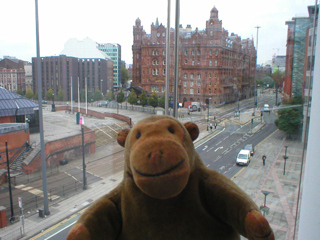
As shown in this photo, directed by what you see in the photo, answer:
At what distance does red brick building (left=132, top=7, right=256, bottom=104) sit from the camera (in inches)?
105

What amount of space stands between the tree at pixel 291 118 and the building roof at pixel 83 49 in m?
2.28

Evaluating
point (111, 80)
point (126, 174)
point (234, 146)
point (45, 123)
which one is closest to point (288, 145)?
point (234, 146)

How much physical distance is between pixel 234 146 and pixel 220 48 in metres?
0.95

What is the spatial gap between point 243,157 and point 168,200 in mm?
1394

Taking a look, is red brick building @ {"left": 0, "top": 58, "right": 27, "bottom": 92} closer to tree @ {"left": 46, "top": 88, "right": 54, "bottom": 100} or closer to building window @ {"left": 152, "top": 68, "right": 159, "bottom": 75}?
tree @ {"left": 46, "top": 88, "right": 54, "bottom": 100}

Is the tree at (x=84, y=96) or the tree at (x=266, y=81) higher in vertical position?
the tree at (x=266, y=81)

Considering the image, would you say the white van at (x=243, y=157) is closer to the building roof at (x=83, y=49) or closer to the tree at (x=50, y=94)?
the building roof at (x=83, y=49)

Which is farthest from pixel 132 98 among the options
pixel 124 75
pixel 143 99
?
pixel 124 75

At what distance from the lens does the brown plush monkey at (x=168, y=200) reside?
40.7 inches

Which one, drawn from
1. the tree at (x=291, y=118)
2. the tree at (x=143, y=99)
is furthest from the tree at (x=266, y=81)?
the tree at (x=143, y=99)

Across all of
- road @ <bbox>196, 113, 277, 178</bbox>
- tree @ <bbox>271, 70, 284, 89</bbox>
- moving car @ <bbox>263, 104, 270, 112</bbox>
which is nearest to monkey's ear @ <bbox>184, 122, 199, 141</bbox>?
road @ <bbox>196, 113, 277, 178</bbox>

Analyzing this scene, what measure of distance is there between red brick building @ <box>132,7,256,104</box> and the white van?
1.88ft

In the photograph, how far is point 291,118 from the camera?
220cm

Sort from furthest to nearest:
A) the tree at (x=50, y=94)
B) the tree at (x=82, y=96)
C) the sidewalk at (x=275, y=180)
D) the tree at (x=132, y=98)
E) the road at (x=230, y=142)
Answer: the tree at (x=82, y=96) → the tree at (x=50, y=94) → the tree at (x=132, y=98) → the road at (x=230, y=142) → the sidewalk at (x=275, y=180)
